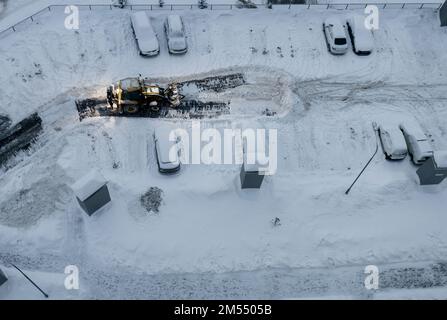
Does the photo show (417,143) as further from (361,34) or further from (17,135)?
(17,135)

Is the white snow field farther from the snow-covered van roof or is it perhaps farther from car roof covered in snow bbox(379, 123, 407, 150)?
the snow-covered van roof

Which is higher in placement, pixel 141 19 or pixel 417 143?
pixel 141 19

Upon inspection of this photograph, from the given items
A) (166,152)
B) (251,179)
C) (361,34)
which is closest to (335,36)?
(361,34)

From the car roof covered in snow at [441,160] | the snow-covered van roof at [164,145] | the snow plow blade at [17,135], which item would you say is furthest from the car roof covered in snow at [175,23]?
the car roof covered in snow at [441,160]

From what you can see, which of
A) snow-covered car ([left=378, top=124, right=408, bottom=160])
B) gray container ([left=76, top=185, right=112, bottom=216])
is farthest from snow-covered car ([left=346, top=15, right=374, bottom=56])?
gray container ([left=76, top=185, right=112, bottom=216])

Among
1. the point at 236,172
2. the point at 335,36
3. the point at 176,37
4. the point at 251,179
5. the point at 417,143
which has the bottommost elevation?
the point at 251,179

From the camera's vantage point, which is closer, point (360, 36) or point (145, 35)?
point (145, 35)

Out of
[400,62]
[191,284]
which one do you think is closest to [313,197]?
[191,284]
